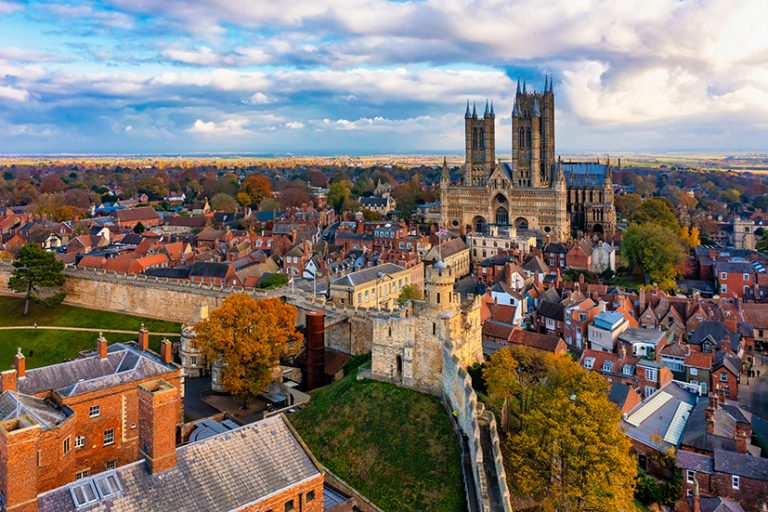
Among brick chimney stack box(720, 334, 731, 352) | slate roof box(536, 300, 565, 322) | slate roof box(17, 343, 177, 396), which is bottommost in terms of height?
brick chimney stack box(720, 334, 731, 352)

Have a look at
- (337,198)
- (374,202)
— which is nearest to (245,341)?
(337,198)

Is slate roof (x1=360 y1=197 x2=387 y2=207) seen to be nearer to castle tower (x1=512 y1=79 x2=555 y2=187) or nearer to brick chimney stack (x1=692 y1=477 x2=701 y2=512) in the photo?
castle tower (x1=512 y1=79 x2=555 y2=187)

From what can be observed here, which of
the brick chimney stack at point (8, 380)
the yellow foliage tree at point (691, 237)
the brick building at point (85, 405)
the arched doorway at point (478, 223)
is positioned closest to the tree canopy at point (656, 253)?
the yellow foliage tree at point (691, 237)

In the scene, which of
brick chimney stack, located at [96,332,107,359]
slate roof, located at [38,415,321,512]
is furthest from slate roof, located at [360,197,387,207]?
slate roof, located at [38,415,321,512]

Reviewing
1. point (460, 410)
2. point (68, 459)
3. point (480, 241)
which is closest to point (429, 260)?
point (480, 241)

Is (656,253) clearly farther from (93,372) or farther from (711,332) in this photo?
(93,372)

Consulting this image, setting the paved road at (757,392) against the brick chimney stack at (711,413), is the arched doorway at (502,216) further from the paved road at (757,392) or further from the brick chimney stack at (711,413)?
the brick chimney stack at (711,413)

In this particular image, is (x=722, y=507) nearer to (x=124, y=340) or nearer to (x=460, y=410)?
(x=460, y=410)
